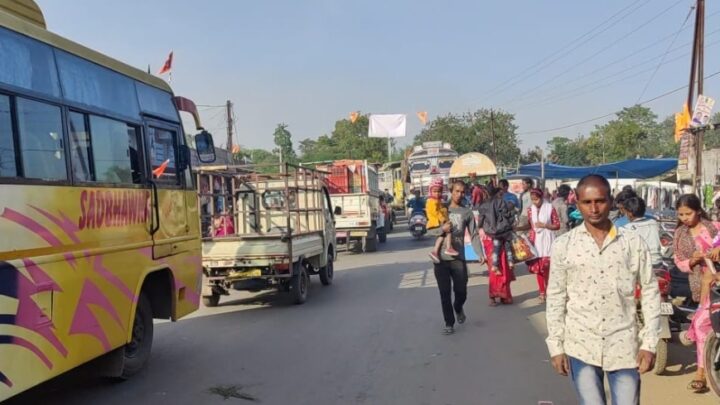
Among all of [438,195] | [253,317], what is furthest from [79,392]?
[438,195]

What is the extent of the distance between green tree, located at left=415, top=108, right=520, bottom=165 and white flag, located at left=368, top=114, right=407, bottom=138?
26.1 meters

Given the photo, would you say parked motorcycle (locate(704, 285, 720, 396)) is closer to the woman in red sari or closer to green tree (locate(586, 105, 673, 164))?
the woman in red sari

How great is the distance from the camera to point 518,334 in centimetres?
709

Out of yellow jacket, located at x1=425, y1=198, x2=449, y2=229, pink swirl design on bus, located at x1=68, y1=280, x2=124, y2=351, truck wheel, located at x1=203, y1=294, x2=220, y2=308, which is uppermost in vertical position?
yellow jacket, located at x1=425, y1=198, x2=449, y2=229

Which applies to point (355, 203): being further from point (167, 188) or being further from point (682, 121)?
point (167, 188)

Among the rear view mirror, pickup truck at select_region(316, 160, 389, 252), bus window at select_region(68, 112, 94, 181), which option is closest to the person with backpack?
the rear view mirror

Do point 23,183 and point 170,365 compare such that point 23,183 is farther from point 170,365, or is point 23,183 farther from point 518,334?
point 518,334

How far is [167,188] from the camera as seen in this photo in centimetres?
626

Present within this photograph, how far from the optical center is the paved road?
5.10 meters

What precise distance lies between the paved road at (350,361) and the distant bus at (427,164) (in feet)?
67.3

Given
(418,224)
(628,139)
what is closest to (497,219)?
(418,224)

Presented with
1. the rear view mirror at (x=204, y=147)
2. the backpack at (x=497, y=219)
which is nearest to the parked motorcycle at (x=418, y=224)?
the backpack at (x=497, y=219)

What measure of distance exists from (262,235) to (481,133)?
52.0 metres

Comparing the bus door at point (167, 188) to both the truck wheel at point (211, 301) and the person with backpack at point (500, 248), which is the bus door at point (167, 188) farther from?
the person with backpack at point (500, 248)
